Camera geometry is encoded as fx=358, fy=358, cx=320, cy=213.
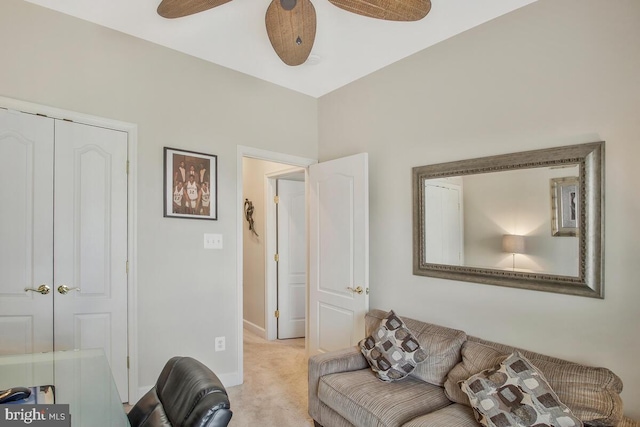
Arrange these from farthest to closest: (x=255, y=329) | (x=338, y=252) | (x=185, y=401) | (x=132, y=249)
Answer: (x=255, y=329) → (x=338, y=252) → (x=132, y=249) → (x=185, y=401)

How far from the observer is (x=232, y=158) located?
313 cm

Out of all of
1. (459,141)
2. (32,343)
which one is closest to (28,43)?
(32,343)

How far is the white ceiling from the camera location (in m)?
2.26

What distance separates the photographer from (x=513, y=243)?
7.38ft

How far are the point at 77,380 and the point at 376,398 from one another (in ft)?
4.84

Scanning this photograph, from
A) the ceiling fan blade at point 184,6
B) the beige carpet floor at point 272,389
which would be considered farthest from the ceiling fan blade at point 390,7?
the beige carpet floor at point 272,389

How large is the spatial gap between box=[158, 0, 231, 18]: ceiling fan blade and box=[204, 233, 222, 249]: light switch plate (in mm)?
1682

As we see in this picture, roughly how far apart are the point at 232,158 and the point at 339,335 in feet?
5.98

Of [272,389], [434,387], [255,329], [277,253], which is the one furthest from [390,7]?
[255,329]

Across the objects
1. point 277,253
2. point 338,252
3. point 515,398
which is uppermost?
point 338,252

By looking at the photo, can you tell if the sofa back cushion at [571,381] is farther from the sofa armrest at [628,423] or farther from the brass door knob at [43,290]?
the brass door knob at [43,290]

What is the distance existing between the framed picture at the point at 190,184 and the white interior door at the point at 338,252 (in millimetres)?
987

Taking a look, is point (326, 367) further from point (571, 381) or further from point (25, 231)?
point (25, 231)

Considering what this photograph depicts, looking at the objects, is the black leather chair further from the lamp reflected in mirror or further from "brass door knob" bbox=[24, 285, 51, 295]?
the lamp reflected in mirror
